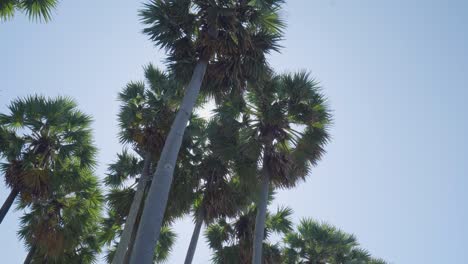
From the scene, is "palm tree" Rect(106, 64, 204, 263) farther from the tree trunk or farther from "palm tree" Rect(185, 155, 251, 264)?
the tree trunk

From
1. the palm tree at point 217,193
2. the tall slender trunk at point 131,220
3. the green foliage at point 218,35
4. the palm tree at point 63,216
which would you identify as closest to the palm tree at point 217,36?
the green foliage at point 218,35

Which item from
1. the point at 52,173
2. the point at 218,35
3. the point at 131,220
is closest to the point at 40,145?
the point at 52,173

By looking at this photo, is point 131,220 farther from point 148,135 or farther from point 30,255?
point 30,255

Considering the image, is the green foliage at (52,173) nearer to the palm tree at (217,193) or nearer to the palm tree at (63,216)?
the palm tree at (63,216)

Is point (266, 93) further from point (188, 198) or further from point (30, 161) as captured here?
point (30, 161)

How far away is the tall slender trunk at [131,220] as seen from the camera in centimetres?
1131

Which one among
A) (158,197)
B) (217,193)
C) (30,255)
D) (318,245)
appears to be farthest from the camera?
(318,245)

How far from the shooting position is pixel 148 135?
13820mm

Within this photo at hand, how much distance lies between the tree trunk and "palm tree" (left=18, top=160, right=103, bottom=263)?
21.3ft

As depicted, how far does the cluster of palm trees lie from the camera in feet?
32.9

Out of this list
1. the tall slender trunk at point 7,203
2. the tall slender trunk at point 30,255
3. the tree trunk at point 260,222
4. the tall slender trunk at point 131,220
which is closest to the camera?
the tree trunk at point 260,222

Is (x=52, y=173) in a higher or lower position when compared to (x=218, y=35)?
lower

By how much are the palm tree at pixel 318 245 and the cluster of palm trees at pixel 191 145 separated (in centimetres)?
216

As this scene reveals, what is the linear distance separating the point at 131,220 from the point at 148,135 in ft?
10.9
